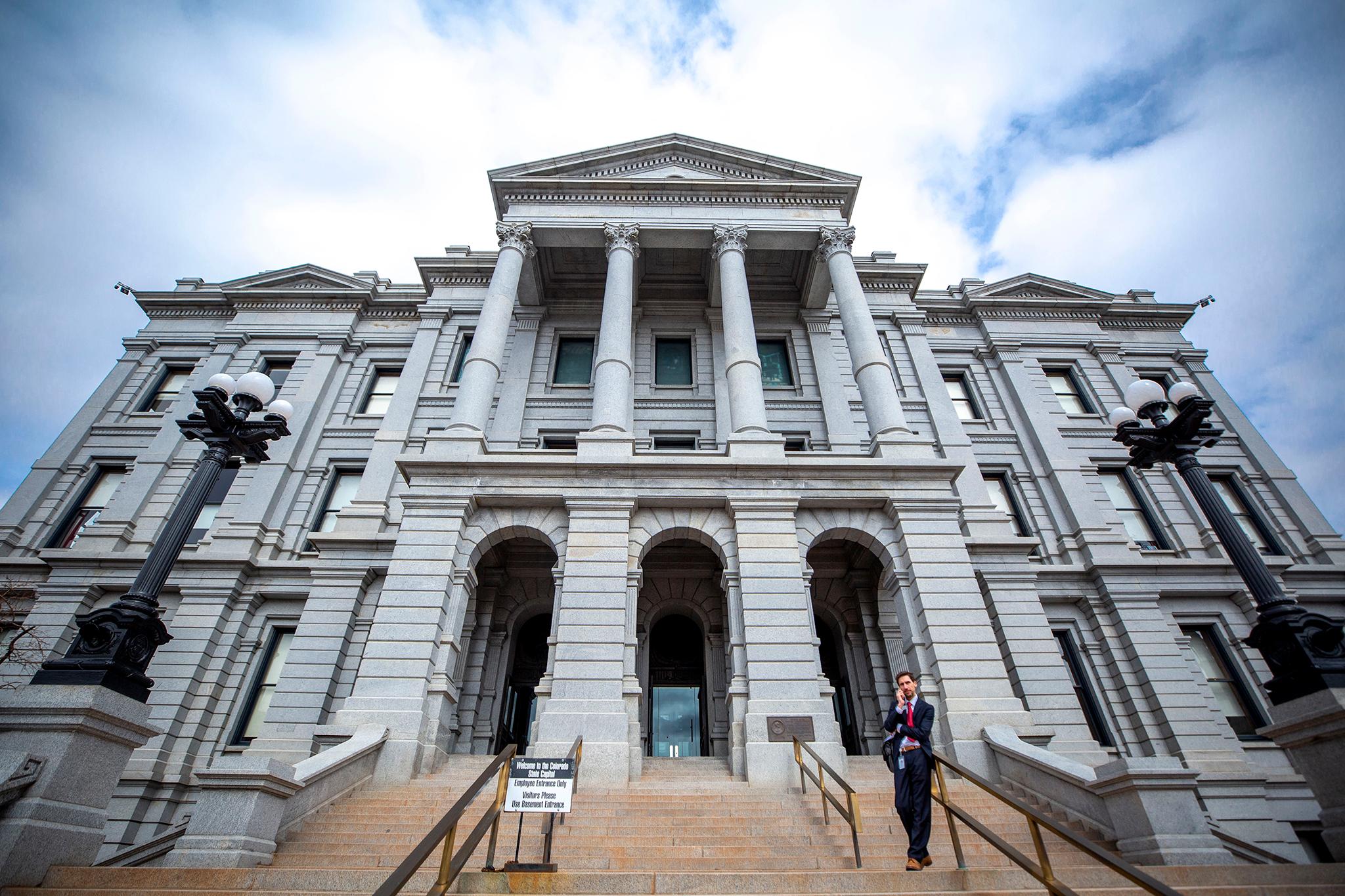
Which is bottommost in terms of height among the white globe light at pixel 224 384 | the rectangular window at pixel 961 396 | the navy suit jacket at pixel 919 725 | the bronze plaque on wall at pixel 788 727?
the navy suit jacket at pixel 919 725

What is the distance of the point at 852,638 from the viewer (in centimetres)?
1820

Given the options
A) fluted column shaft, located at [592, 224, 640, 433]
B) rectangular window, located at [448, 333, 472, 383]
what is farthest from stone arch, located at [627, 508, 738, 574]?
rectangular window, located at [448, 333, 472, 383]

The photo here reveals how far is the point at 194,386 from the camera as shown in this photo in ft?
76.3

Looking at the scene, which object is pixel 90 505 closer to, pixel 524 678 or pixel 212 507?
pixel 212 507

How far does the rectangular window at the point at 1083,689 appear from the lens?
17.2 metres

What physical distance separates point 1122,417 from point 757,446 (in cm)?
738

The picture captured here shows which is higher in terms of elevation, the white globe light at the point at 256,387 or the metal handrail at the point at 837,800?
the white globe light at the point at 256,387

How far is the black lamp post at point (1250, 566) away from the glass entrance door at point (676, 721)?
42.1 feet

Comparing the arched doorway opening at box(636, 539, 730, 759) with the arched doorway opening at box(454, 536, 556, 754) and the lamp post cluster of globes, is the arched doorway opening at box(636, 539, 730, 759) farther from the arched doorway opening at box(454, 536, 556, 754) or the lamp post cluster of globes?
the lamp post cluster of globes

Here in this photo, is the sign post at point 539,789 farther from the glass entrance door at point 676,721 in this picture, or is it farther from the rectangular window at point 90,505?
the rectangular window at point 90,505

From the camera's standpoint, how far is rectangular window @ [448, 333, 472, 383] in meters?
23.0

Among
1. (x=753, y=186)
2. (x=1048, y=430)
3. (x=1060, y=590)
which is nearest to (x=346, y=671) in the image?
(x=753, y=186)

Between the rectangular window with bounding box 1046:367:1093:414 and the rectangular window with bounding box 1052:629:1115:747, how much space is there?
8850 mm

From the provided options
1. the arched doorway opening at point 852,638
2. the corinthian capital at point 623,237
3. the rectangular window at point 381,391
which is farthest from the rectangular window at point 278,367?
the arched doorway opening at point 852,638
